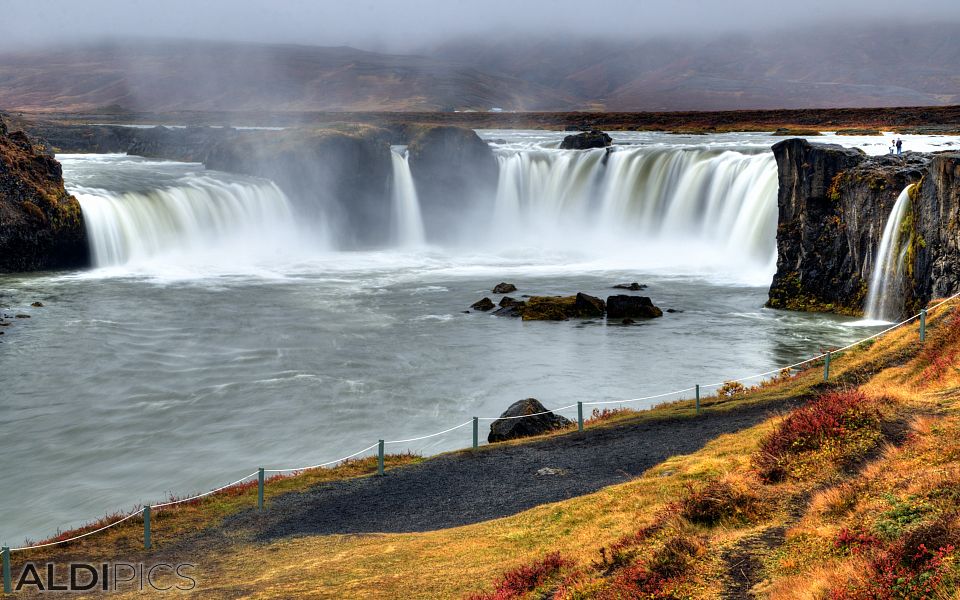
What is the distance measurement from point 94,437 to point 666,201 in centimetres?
4805

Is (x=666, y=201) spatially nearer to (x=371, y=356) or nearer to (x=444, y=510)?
(x=371, y=356)

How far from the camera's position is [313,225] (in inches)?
2820

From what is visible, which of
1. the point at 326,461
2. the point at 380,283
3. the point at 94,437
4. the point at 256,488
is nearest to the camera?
the point at 256,488

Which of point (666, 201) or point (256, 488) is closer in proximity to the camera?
point (256, 488)

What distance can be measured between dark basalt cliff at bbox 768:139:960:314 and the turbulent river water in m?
1.96

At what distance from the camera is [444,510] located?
18.2 m

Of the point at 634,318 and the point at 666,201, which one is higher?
the point at 666,201

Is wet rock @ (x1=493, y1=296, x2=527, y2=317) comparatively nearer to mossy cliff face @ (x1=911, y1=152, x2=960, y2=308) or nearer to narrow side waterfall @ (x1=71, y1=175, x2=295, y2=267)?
mossy cliff face @ (x1=911, y1=152, x2=960, y2=308)

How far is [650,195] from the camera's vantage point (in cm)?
6850

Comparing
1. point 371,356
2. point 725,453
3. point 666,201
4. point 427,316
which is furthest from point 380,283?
point 725,453

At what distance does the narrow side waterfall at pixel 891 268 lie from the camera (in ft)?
120

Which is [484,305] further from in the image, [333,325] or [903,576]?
[903,576]

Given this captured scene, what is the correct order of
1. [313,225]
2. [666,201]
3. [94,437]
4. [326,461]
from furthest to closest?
[313,225] → [666,201] → [94,437] → [326,461]

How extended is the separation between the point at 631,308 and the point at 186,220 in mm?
35079
